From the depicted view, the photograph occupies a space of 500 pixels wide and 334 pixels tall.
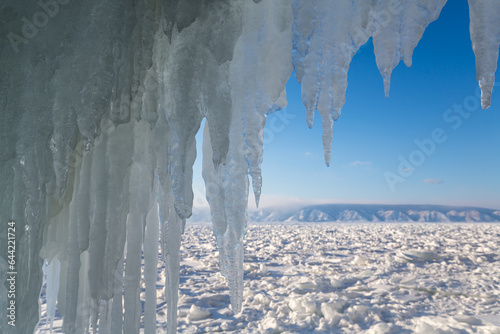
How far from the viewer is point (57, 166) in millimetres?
1301

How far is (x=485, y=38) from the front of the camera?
77 centimetres

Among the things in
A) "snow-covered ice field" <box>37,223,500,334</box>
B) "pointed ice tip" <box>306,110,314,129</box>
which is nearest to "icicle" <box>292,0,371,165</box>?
"pointed ice tip" <box>306,110,314,129</box>

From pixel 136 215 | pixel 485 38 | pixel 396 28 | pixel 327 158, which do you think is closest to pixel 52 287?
pixel 136 215

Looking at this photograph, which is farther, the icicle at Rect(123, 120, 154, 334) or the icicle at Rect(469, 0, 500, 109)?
the icicle at Rect(123, 120, 154, 334)

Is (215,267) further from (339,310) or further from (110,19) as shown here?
(110,19)

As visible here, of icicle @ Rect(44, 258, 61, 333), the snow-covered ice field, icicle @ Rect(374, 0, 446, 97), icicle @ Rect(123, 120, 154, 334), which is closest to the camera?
icicle @ Rect(374, 0, 446, 97)

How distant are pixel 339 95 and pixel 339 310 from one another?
3375mm

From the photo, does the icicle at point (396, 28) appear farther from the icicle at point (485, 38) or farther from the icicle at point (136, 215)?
the icicle at point (136, 215)

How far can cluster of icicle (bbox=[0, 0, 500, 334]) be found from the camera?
99 centimetres

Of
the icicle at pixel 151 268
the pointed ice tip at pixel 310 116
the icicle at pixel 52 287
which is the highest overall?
the pointed ice tip at pixel 310 116

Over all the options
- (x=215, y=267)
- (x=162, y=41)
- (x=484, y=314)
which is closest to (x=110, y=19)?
(x=162, y=41)

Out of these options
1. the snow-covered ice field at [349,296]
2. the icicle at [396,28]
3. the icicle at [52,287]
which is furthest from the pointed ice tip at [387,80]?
the icicle at [52,287]

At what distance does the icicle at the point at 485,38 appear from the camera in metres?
0.76

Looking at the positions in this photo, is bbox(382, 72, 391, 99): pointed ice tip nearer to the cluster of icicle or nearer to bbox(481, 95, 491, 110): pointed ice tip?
the cluster of icicle
